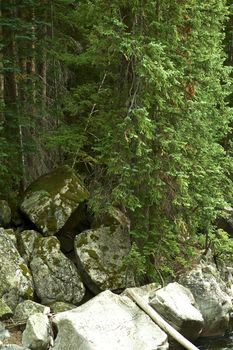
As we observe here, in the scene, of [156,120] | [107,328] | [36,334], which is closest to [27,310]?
[36,334]

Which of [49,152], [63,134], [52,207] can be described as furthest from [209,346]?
[49,152]

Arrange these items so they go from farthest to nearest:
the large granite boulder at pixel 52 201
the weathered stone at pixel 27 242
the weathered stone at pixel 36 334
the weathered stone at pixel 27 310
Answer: the large granite boulder at pixel 52 201
the weathered stone at pixel 27 242
the weathered stone at pixel 27 310
the weathered stone at pixel 36 334

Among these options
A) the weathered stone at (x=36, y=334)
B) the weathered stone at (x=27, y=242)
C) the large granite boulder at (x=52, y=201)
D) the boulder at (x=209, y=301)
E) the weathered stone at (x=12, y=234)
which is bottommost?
the boulder at (x=209, y=301)

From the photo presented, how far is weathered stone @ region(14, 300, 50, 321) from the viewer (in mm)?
10180

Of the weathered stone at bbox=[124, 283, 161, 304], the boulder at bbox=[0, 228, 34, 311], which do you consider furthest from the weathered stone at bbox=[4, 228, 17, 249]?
the weathered stone at bbox=[124, 283, 161, 304]

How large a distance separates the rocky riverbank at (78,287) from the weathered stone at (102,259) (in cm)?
3

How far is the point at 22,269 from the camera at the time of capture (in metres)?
11.1

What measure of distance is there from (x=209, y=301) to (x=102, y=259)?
2.96 metres

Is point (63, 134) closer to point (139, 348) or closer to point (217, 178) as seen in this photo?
point (217, 178)

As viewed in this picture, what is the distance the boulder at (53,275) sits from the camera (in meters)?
11.3

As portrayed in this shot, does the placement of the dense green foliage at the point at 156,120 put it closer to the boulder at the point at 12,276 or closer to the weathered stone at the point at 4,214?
the weathered stone at the point at 4,214

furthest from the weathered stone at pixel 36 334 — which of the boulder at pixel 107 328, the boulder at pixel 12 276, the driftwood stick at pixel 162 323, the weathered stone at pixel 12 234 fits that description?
the weathered stone at pixel 12 234

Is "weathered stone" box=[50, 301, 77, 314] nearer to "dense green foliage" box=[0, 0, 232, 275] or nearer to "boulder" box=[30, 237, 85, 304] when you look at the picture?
"boulder" box=[30, 237, 85, 304]

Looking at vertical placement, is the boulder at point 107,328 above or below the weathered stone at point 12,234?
below
